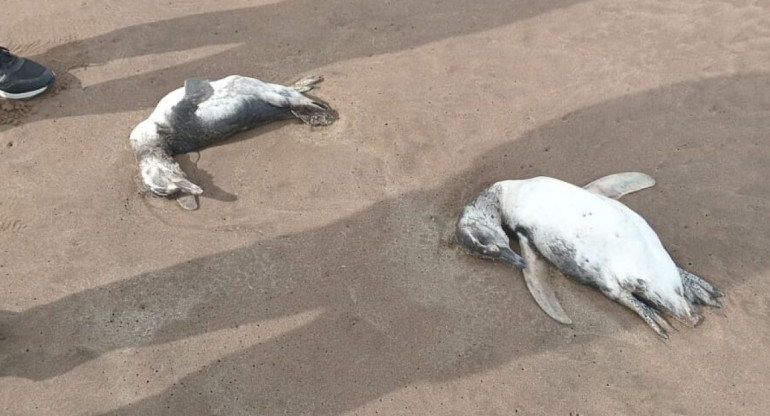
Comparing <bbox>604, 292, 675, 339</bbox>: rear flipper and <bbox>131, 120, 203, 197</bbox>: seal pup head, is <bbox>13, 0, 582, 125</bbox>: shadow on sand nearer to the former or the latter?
<bbox>131, 120, 203, 197</bbox>: seal pup head

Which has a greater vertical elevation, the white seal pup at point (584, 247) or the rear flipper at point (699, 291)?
the white seal pup at point (584, 247)

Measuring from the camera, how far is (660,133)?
447 cm

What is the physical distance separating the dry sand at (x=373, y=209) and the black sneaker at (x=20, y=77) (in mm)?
125

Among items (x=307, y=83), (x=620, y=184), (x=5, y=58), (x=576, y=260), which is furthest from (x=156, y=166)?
(x=620, y=184)

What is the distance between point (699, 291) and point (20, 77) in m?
5.20

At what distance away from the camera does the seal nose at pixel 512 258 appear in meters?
3.64

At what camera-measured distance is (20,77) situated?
4660 millimetres

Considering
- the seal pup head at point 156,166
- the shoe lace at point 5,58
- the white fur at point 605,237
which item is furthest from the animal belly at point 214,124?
the white fur at point 605,237

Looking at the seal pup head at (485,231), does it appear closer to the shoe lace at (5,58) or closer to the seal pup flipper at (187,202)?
the seal pup flipper at (187,202)

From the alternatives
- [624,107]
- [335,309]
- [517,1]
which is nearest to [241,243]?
[335,309]

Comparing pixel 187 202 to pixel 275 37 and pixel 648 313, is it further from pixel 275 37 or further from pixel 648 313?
pixel 648 313

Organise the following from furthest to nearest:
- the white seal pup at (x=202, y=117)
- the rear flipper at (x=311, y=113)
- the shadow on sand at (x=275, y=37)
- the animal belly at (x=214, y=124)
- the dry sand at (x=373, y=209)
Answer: the shadow on sand at (x=275, y=37), the rear flipper at (x=311, y=113), the animal belly at (x=214, y=124), the white seal pup at (x=202, y=117), the dry sand at (x=373, y=209)

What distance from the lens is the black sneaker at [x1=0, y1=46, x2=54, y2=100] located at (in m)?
4.64

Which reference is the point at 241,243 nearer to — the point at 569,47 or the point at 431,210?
the point at 431,210
